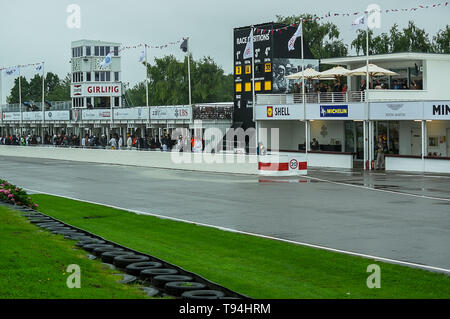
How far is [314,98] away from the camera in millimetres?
46812

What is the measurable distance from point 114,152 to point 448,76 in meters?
23.8

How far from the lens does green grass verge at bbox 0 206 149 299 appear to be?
8758mm

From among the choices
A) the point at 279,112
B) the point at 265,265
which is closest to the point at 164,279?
the point at 265,265

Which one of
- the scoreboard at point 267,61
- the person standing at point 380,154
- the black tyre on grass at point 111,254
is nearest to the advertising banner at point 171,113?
the scoreboard at point 267,61

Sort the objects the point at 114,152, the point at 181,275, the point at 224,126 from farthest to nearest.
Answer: the point at 224,126 → the point at 114,152 → the point at 181,275

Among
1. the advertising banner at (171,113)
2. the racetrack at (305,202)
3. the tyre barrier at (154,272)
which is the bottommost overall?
the racetrack at (305,202)

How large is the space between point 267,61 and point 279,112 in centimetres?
631

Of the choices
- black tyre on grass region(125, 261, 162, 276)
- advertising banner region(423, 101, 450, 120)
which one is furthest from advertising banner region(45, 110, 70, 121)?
black tyre on grass region(125, 261, 162, 276)

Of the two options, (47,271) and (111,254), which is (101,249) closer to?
(111,254)

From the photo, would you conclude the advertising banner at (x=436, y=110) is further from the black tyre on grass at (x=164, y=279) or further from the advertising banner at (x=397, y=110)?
the black tyre on grass at (x=164, y=279)

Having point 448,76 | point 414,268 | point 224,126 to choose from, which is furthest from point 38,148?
point 414,268

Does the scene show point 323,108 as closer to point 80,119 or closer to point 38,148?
point 38,148

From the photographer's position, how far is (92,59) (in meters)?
94.2

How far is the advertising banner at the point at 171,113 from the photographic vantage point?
2249 inches
